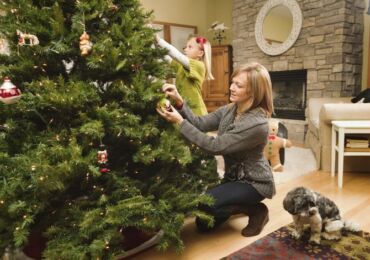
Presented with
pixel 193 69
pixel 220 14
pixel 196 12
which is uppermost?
pixel 196 12

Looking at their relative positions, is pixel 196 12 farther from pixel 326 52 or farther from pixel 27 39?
pixel 27 39

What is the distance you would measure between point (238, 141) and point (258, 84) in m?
0.35

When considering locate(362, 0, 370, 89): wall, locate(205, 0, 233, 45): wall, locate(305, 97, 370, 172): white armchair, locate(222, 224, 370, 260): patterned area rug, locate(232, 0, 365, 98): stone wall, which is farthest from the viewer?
locate(205, 0, 233, 45): wall

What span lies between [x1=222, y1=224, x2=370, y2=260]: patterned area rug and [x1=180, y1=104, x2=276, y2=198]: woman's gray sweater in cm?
28

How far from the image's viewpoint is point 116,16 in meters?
1.48

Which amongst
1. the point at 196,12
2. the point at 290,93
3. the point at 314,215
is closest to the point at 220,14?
the point at 196,12

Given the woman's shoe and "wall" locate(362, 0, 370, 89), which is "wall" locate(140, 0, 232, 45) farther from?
the woman's shoe

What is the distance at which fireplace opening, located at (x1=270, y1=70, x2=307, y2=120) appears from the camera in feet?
17.1

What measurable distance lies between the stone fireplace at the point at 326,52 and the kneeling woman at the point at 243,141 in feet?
11.1

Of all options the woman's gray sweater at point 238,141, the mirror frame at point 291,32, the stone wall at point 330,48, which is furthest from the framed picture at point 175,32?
the woman's gray sweater at point 238,141

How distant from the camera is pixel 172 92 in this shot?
66.6 inches

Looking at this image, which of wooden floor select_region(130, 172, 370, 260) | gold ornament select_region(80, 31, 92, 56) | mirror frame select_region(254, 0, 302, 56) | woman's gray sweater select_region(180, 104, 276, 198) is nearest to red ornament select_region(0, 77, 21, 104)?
gold ornament select_region(80, 31, 92, 56)

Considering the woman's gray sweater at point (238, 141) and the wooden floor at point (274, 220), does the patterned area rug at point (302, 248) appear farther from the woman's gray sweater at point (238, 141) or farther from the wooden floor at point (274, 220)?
Result: the woman's gray sweater at point (238, 141)

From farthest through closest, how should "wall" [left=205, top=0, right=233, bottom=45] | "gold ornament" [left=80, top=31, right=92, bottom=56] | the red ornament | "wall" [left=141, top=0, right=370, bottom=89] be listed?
"wall" [left=205, top=0, right=233, bottom=45] → "wall" [left=141, top=0, right=370, bottom=89] → "gold ornament" [left=80, top=31, right=92, bottom=56] → the red ornament
